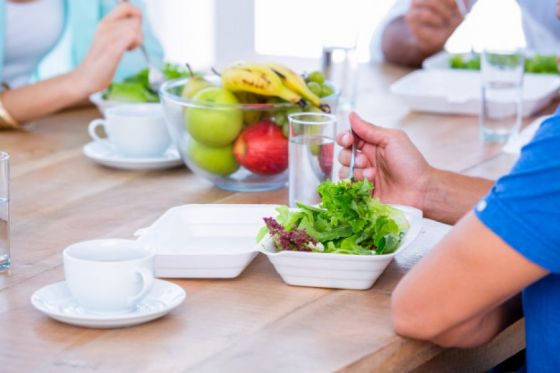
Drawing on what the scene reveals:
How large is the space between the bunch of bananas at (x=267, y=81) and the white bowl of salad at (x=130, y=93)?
0.48 meters

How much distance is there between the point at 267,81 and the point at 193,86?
0.17m

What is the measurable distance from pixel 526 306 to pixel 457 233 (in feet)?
0.53

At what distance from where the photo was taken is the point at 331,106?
5.18 ft

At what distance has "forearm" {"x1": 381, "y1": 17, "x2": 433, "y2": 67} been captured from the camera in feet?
8.73

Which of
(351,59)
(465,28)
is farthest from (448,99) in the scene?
(465,28)

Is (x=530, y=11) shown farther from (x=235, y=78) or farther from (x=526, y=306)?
(x=526, y=306)

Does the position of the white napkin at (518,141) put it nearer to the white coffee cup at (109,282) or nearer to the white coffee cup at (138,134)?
the white coffee cup at (138,134)

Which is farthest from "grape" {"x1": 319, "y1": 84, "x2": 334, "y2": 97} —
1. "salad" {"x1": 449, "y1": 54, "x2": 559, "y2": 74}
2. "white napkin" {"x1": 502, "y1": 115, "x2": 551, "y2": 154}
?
"salad" {"x1": 449, "y1": 54, "x2": 559, "y2": 74}

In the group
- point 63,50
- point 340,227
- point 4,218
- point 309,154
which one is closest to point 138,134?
point 309,154

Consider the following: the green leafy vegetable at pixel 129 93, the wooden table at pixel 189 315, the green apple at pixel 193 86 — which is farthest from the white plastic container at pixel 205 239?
the green leafy vegetable at pixel 129 93

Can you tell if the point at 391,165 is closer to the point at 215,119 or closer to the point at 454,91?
the point at 215,119

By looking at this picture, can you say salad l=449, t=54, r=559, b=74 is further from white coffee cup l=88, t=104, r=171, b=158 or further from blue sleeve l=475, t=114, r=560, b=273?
blue sleeve l=475, t=114, r=560, b=273

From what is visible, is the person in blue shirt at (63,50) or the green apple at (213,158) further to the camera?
the person in blue shirt at (63,50)

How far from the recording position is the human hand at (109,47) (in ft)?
6.75
